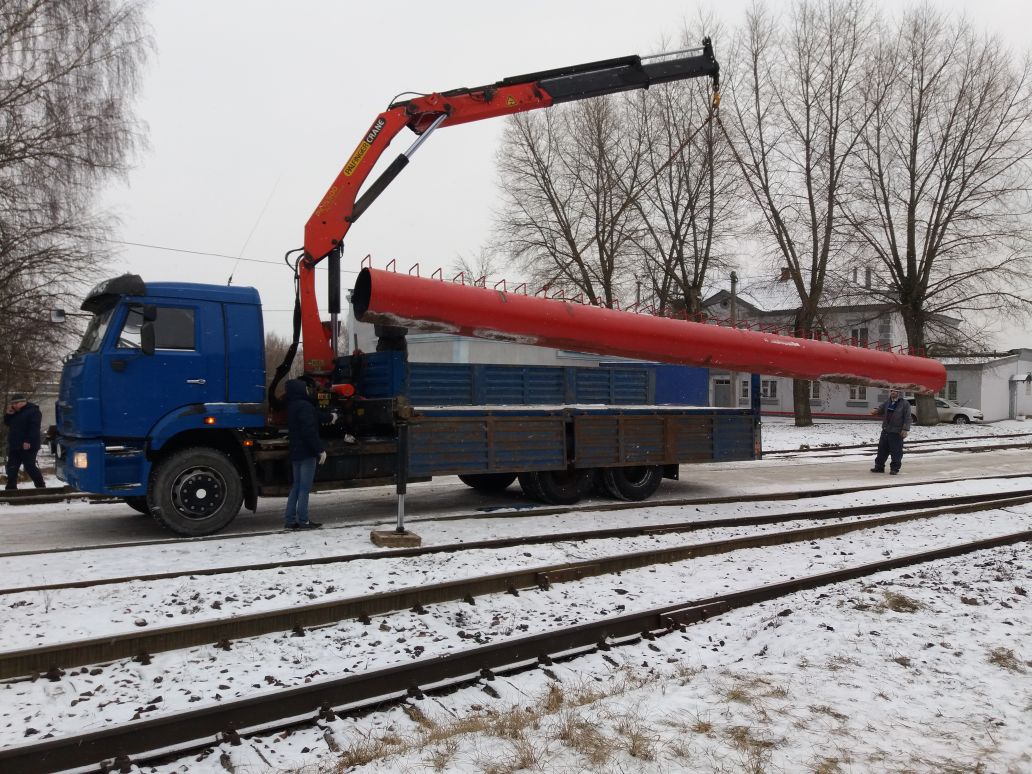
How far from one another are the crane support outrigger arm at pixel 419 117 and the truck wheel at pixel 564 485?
3.40m

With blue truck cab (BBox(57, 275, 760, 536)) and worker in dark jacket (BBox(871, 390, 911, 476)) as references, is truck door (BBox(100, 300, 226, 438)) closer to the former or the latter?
blue truck cab (BBox(57, 275, 760, 536))

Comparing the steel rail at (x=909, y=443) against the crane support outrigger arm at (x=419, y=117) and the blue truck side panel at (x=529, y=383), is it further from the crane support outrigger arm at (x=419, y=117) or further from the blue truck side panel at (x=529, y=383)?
the crane support outrigger arm at (x=419, y=117)

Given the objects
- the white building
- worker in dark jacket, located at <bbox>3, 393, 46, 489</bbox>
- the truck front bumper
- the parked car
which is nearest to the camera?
the truck front bumper

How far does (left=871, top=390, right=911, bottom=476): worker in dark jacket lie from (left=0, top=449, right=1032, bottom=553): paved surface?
1.01ft

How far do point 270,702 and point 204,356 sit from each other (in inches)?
206

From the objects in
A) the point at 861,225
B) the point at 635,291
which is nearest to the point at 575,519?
the point at 635,291

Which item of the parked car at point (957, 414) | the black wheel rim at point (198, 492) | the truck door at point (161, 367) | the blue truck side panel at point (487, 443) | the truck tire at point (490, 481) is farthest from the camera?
the parked car at point (957, 414)

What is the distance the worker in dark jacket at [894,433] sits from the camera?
50.3ft

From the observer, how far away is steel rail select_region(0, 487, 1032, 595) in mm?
6164

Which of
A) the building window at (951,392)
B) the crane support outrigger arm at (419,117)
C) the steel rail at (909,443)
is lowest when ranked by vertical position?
the steel rail at (909,443)

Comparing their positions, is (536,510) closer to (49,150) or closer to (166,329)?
(166,329)

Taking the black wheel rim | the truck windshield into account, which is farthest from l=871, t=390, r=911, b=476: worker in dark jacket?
the truck windshield

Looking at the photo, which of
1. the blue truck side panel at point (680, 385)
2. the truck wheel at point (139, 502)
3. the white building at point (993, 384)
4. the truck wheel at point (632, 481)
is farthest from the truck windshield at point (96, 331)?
the white building at point (993, 384)

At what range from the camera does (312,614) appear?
535 cm
